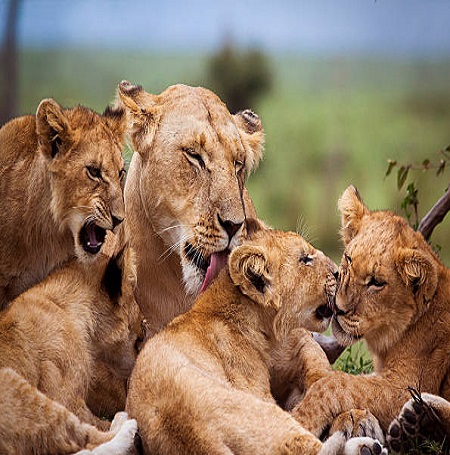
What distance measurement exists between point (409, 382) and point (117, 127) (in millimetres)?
1745

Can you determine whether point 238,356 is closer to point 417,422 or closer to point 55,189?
point 417,422

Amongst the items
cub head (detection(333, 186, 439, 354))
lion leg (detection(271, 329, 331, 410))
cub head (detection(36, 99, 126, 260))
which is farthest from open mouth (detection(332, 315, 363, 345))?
cub head (detection(36, 99, 126, 260))

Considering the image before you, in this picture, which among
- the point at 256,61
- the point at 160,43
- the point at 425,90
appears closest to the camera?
the point at 160,43

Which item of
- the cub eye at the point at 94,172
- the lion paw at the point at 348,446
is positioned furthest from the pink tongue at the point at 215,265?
the lion paw at the point at 348,446

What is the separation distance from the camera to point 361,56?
17.0 m

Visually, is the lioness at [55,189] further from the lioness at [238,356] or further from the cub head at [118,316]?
the lioness at [238,356]

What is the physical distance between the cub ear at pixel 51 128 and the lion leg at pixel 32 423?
1.14 meters

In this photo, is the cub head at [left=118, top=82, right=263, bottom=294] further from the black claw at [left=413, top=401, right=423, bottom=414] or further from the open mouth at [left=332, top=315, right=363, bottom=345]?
the black claw at [left=413, top=401, right=423, bottom=414]

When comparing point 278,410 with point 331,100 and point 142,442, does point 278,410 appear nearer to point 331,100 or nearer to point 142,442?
point 142,442

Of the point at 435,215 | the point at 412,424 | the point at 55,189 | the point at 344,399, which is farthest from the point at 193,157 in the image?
the point at 435,215

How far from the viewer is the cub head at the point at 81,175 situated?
471 cm

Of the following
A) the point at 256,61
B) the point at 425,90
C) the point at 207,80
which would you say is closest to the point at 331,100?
the point at 425,90

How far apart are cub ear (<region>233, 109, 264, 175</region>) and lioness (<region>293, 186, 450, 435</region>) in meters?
0.77

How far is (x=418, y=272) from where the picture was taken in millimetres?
4707
